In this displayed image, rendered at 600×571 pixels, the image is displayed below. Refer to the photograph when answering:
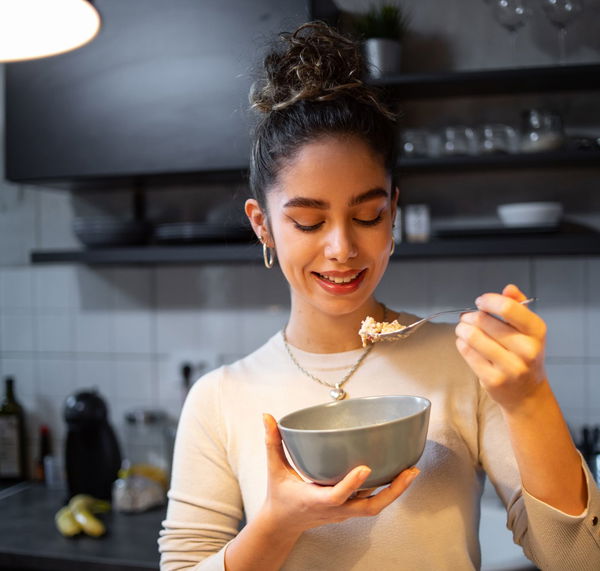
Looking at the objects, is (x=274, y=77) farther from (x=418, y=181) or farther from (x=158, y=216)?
(x=158, y=216)

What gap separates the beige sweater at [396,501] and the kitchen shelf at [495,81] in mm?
971

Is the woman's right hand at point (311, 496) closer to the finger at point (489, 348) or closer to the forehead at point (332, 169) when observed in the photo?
the finger at point (489, 348)

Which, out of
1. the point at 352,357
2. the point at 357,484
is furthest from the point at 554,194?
the point at 357,484

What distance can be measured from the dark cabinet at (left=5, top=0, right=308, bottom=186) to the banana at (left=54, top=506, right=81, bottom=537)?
1.01m

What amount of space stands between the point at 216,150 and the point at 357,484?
1.41m

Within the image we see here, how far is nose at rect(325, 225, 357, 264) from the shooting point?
99 centimetres

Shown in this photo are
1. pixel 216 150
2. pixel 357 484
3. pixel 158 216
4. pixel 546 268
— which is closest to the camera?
pixel 357 484

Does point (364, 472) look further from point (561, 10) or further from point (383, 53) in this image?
point (561, 10)

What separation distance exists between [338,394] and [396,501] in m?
0.18

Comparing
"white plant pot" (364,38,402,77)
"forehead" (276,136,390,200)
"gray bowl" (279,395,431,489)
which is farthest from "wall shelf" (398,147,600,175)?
"gray bowl" (279,395,431,489)

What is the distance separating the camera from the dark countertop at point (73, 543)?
182cm

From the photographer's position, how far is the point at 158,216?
8.13ft

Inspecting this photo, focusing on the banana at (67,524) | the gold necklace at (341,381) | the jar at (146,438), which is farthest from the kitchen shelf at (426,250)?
the banana at (67,524)

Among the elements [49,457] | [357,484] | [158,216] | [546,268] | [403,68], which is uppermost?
[403,68]
